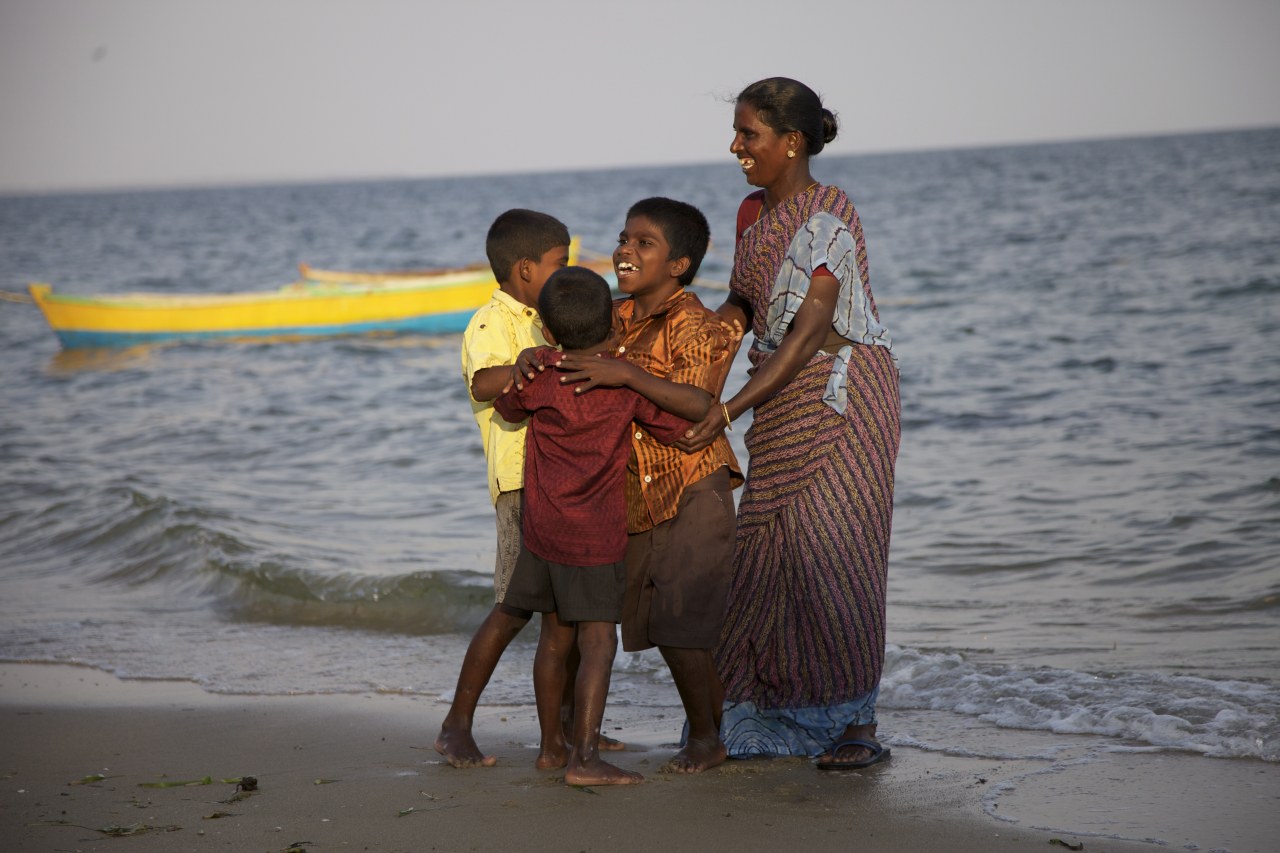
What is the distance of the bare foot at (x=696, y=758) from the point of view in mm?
3215

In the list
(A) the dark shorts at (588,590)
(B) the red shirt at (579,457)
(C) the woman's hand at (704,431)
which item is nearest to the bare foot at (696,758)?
(A) the dark shorts at (588,590)

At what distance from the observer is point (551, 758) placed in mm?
3295

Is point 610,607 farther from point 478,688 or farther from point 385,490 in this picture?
point 385,490

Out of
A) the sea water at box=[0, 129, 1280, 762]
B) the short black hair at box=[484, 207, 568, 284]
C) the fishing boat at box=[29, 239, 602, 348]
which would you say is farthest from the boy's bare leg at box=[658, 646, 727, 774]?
the fishing boat at box=[29, 239, 602, 348]

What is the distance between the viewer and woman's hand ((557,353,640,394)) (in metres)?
2.88

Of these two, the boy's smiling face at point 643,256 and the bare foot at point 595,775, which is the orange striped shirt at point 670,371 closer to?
the boy's smiling face at point 643,256

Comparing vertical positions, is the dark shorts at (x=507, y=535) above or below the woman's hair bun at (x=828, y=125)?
below

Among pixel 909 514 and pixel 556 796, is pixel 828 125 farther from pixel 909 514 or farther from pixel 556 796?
pixel 909 514

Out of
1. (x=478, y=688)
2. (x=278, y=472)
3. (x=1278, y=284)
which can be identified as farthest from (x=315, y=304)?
(x=478, y=688)

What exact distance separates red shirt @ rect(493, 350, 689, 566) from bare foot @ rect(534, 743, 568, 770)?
0.56 m

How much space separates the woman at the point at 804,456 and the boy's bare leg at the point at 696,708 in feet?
0.36

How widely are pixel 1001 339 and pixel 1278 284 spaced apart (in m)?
3.86

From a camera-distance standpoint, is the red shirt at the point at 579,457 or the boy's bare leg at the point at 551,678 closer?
the red shirt at the point at 579,457

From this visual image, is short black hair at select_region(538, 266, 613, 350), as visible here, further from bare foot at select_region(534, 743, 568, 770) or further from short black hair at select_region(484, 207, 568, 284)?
bare foot at select_region(534, 743, 568, 770)
